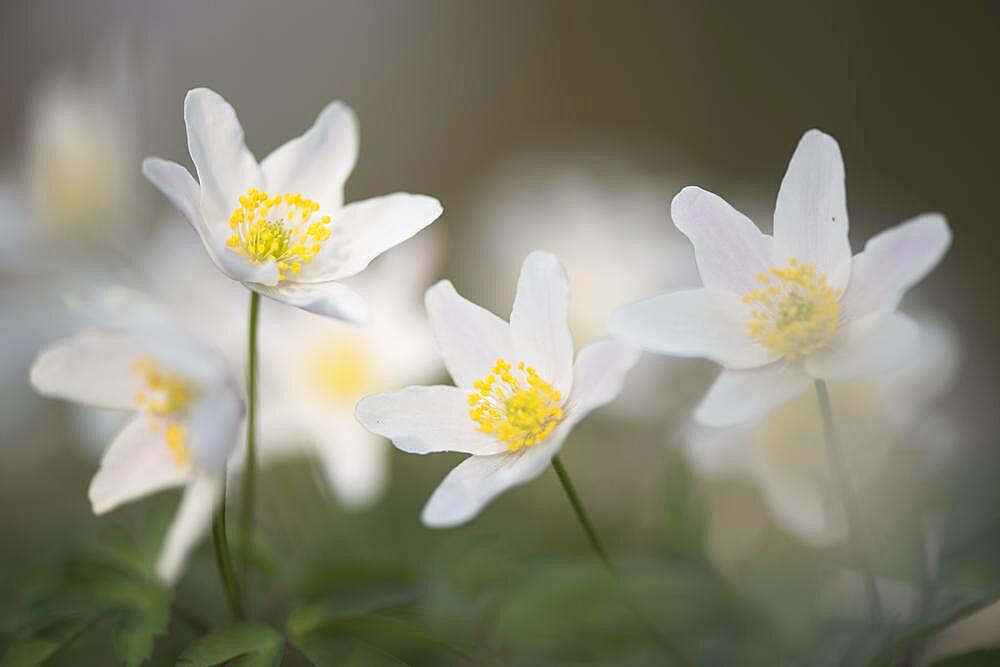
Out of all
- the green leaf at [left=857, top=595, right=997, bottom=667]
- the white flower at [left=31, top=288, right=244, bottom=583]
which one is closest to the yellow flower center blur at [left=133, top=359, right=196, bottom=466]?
the white flower at [left=31, top=288, right=244, bottom=583]

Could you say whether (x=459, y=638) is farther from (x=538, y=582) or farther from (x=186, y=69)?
(x=186, y=69)

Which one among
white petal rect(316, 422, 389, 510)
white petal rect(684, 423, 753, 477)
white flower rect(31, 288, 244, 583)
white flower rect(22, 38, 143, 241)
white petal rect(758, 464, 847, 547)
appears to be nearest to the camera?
white flower rect(31, 288, 244, 583)

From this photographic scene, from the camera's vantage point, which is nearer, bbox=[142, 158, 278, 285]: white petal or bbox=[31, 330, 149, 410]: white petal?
bbox=[142, 158, 278, 285]: white petal

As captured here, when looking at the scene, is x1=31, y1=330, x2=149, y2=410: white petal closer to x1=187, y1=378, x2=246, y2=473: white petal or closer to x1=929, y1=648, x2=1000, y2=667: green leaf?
x1=187, y1=378, x2=246, y2=473: white petal

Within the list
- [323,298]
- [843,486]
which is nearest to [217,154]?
[323,298]

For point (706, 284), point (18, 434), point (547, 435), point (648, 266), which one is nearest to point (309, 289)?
point (547, 435)

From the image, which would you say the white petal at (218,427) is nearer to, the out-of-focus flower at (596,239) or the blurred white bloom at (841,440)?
the blurred white bloom at (841,440)

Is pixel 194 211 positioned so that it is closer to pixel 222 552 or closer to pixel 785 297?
pixel 222 552
